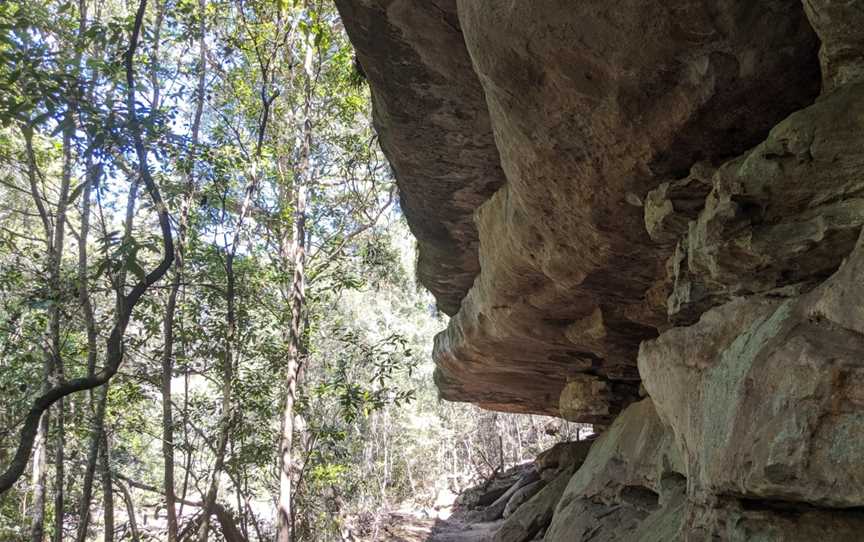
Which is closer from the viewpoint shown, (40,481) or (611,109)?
(611,109)

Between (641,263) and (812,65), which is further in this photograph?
(641,263)

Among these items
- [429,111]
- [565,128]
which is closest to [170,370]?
[429,111]

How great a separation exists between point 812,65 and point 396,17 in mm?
2847

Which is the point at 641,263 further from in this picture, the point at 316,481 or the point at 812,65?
the point at 316,481

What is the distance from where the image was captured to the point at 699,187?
364 cm

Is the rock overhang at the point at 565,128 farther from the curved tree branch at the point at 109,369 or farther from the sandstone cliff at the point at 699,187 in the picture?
the curved tree branch at the point at 109,369

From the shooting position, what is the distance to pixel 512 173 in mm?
4602

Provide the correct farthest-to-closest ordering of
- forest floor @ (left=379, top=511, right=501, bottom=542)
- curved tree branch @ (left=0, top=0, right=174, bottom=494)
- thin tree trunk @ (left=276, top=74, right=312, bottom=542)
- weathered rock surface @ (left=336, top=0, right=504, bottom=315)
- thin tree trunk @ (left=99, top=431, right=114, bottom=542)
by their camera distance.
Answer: forest floor @ (left=379, top=511, right=501, bottom=542)
thin tree trunk @ (left=99, top=431, right=114, bottom=542)
thin tree trunk @ (left=276, top=74, right=312, bottom=542)
weathered rock surface @ (left=336, top=0, right=504, bottom=315)
curved tree branch @ (left=0, top=0, right=174, bottom=494)

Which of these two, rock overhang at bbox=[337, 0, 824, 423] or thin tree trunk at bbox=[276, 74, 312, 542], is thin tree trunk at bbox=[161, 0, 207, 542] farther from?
rock overhang at bbox=[337, 0, 824, 423]

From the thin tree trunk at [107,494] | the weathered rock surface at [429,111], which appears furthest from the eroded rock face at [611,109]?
the thin tree trunk at [107,494]

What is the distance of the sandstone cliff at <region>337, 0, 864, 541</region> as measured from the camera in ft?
9.02

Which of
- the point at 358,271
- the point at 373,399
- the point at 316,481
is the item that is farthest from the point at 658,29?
the point at 358,271

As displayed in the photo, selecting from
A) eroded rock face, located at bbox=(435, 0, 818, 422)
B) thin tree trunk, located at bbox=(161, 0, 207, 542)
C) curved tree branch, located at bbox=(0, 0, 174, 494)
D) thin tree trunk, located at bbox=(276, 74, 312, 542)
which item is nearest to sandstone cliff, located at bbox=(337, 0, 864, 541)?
eroded rock face, located at bbox=(435, 0, 818, 422)

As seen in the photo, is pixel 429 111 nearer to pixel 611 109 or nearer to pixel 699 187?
pixel 611 109
